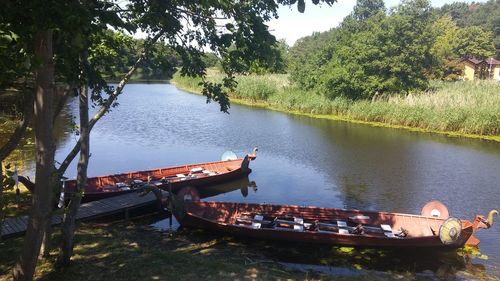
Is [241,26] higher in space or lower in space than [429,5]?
lower

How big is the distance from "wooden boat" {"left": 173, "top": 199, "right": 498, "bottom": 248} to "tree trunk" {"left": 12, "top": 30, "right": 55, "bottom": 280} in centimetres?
582

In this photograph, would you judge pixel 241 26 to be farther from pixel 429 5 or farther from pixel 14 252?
pixel 429 5

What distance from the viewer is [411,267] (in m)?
10.5

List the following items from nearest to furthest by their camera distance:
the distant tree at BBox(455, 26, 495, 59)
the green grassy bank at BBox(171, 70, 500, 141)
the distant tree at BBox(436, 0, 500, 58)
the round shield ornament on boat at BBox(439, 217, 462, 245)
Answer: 1. the round shield ornament on boat at BBox(439, 217, 462, 245)
2. the green grassy bank at BBox(171, 70, 500, 141)
3. the distant tree at BBox(455, 26, 495, 59)
4. the distant tree at BBox(436, 0, 500, 58)

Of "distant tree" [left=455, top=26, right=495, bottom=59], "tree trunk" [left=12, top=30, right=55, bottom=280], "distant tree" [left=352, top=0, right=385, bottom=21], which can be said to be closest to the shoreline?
"tree trunk" [left=12, top=30, right=55, bottom=280]

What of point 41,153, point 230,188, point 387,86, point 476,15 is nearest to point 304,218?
point 230,188

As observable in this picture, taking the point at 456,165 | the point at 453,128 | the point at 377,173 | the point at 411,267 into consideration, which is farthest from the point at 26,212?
the point at 453,128

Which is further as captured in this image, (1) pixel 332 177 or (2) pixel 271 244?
(1) pixel 332 177

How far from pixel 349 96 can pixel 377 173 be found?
1958 cm

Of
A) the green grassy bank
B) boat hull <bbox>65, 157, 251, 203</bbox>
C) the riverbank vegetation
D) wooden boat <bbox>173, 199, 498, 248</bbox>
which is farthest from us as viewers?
the riverbank vegetation

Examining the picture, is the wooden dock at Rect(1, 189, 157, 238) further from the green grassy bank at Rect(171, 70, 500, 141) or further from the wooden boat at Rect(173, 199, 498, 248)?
the green grassy bank at Rect(171, 70, 500, 141)

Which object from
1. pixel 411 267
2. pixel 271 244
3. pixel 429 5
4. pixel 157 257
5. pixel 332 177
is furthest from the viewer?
pixel 429 5

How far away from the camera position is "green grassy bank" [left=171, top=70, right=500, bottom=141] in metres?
27.2

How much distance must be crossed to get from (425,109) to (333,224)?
2151 cm
